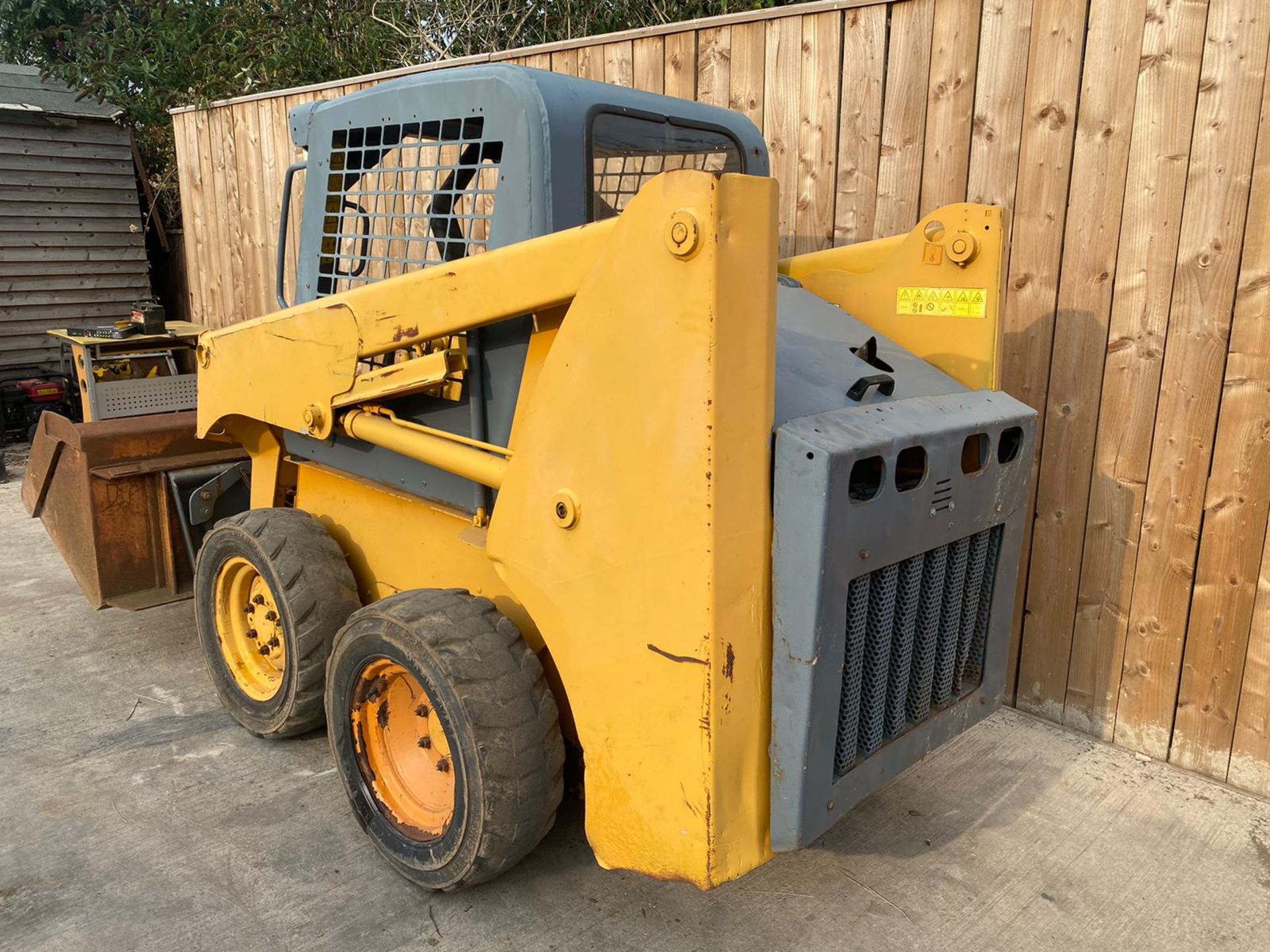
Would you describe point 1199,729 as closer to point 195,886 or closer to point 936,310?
point 936,310

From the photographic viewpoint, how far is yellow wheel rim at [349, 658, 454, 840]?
2584mm

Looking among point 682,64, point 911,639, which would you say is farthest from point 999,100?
point 911,639

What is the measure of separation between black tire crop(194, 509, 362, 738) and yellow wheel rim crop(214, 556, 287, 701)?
5 cm

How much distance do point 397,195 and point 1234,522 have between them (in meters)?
2.82

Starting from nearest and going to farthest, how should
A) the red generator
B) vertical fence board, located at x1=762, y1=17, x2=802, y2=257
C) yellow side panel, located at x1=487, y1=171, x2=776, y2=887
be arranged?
1. yellow side panel, located at x1=487, y1=171, x2=776, y2=887
2. vertical fence board, located at x1=762, y1=17, x2=802, y2=257
3. the red generator

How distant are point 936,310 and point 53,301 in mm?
9046

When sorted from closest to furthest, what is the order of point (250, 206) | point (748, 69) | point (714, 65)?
1. point (748, 69)
2. point (714, 65)
3. point (250, 206)

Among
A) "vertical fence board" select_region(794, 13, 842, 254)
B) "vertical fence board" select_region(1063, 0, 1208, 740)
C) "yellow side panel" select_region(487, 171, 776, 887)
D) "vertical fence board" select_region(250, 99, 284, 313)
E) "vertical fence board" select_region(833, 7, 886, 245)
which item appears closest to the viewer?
"yellow side panel" select_region(487, 171, 776, 887)

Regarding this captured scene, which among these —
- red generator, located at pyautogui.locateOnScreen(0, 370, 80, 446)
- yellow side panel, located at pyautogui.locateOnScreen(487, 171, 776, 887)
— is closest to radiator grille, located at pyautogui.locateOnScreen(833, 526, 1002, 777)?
yellow side panel, located at pyautogui.locateOnScreen(487, 171, 776, 887)

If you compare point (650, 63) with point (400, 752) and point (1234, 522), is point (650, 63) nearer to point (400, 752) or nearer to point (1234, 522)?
point (1234, 522)

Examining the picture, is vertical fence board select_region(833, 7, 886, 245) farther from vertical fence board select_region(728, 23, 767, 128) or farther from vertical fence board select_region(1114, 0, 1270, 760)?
vertical fence board select_region(1114, 0, 1270, 760)

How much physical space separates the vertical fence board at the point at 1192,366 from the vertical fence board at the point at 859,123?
1101mm

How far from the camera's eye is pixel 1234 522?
10.0 ft

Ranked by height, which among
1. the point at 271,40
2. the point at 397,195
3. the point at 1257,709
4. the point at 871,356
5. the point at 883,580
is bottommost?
the point at 1257,709
